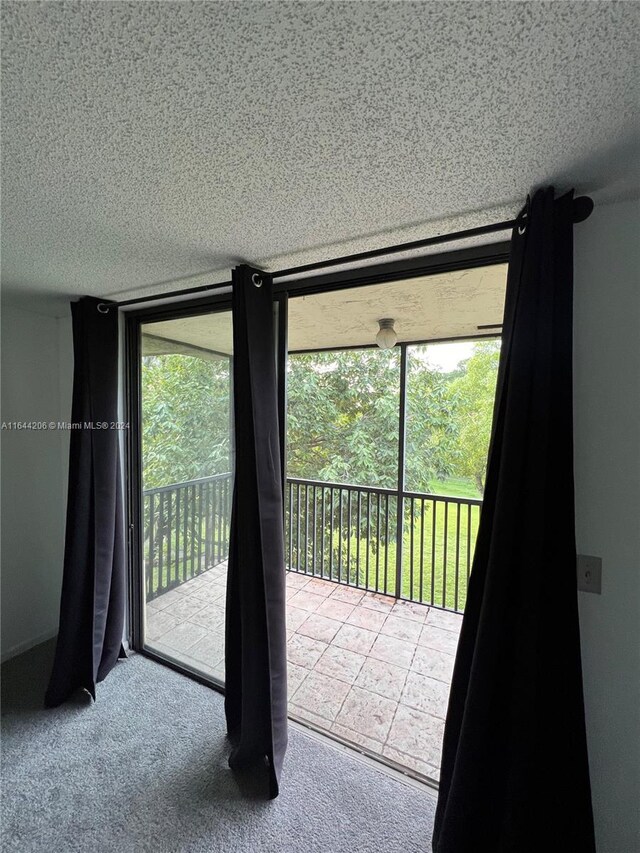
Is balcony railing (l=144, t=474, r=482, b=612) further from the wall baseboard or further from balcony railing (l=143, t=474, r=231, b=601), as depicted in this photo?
the wall baseboard

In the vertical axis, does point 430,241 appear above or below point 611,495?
above

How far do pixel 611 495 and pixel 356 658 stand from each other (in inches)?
74.7

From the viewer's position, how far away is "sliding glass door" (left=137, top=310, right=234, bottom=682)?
2.06m

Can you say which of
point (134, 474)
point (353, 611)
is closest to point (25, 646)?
point (134, 474)

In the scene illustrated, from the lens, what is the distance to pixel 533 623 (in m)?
0.94

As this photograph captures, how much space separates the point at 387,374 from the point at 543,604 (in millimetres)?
3748

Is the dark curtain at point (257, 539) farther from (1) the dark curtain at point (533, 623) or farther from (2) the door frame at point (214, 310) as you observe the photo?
(1) the dark curtain at point (533, 623)

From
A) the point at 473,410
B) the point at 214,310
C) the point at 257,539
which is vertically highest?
the point at 214,310

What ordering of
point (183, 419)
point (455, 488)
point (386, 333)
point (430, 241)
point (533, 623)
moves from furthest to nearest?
point (455, 488) < point (386, 333) < point (183, 419) < point (430, 241) < point (533, 623)

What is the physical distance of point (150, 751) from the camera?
1544mm

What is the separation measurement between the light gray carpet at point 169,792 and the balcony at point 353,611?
212 millimetres

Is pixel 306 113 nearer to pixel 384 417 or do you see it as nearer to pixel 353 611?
pixel 353 611

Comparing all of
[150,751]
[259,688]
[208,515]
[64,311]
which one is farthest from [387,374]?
[150,751]

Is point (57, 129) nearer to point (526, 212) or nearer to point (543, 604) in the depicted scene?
point (526, 212)
